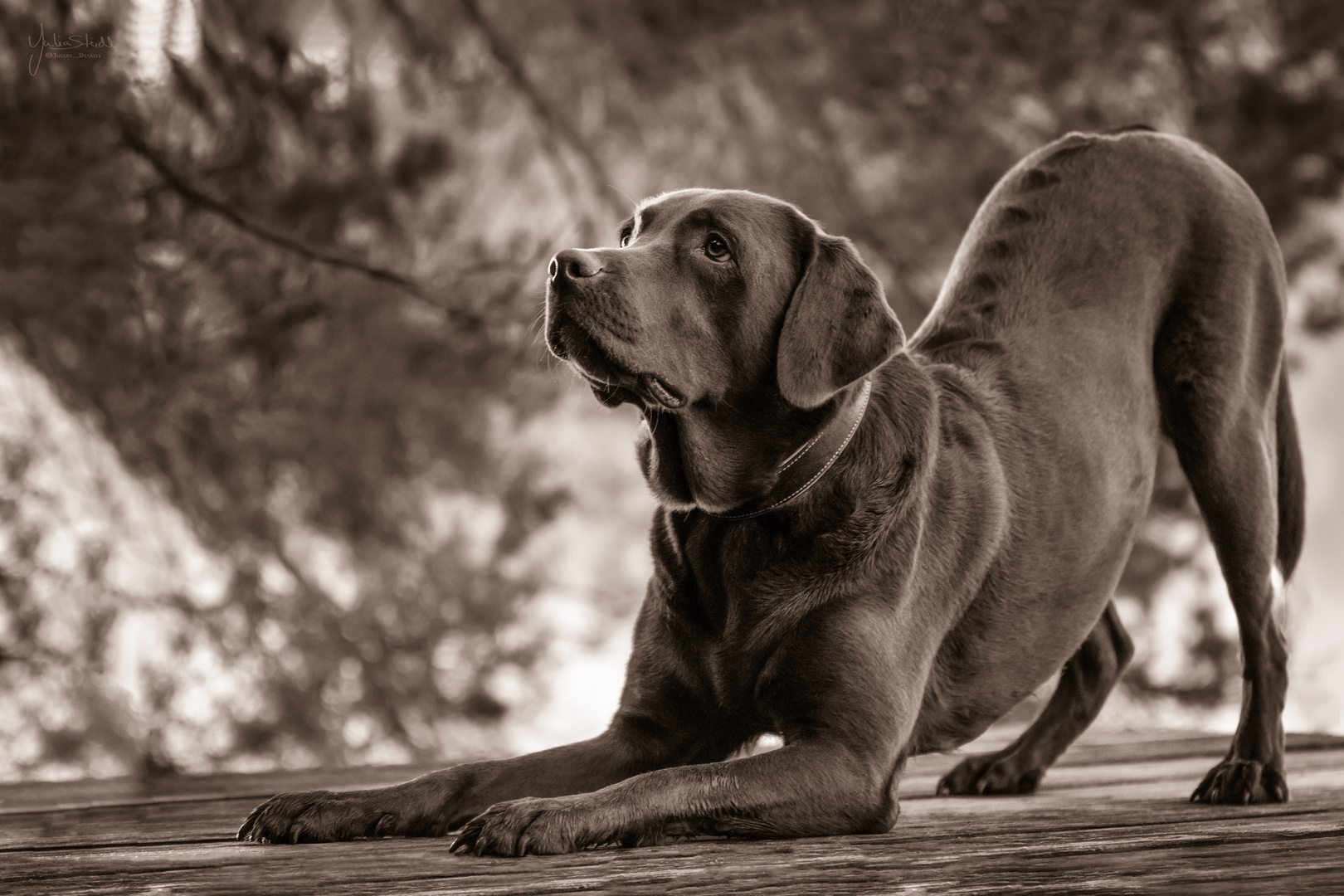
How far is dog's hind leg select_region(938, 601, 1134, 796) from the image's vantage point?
11.2 ft

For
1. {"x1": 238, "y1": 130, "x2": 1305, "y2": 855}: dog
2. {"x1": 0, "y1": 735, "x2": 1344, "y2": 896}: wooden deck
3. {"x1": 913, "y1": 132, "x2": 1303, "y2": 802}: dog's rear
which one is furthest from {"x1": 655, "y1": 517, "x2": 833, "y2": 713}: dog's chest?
{"x1": 913, "y1": 132, "x2": 1303, "y2": 802}: dog's rear

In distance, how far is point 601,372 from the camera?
8.63 ft

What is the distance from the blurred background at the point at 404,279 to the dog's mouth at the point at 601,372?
2.62 m

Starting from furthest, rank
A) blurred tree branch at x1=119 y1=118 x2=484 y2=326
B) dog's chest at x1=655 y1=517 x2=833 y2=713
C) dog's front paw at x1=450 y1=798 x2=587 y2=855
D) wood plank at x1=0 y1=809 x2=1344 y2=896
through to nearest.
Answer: blurred tree branch at x1=119 y1=118 x2=484 y2=326 → dog's chest at x1=655 y1=517 x2=833 y2=713 → dog's front paw at x1=450 y1=798 x2=587 y2=855 → wood plank at x1=0 y1=809 x2=1344 y2=896

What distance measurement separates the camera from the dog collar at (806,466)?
107 inches

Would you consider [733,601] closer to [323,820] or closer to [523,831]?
[523,831]

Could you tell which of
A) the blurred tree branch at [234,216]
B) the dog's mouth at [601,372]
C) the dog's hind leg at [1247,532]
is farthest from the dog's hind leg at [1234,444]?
the blurred tree branch at [234,216]

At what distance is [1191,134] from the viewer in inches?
297

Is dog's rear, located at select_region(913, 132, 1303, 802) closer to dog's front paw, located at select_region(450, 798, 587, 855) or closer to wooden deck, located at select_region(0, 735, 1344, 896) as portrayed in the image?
wooden deck, located at select_region(0, 735, 1344, 896)

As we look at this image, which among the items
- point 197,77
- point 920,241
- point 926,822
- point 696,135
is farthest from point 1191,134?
point 926,822

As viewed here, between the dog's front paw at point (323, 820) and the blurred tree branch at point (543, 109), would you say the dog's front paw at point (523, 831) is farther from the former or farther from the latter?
the blurred tree branch at point (543, 109)

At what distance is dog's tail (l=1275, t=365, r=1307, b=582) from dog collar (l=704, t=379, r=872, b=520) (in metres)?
1.64

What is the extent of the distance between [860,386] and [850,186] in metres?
5.05

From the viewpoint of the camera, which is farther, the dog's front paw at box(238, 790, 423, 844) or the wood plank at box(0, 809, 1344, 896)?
the dog's front paw at box(238, 790, 423, 844)
